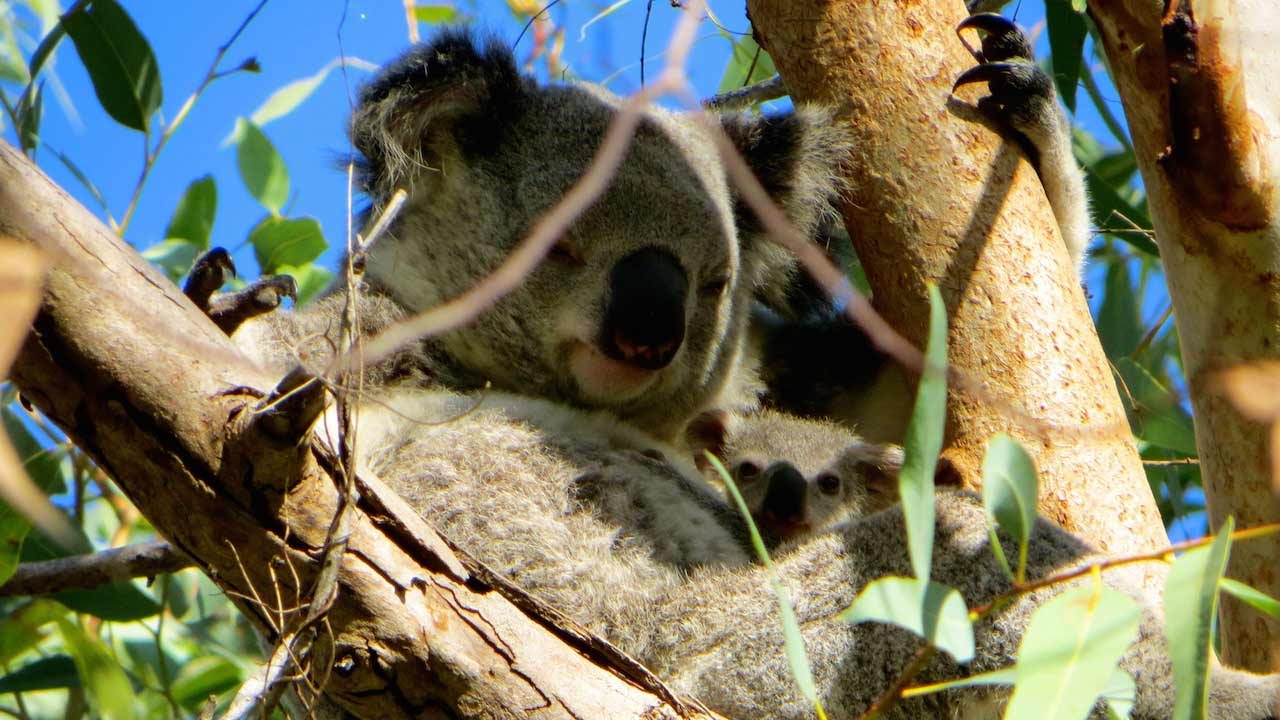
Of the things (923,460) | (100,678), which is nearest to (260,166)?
(100,678)

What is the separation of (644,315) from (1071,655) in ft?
4.47

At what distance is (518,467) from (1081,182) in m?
1.36

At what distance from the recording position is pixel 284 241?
3.72 meters

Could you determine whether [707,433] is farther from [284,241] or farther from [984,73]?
[284,241]

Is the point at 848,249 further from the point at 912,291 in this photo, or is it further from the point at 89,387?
the point at 89,387

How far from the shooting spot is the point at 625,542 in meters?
2.25

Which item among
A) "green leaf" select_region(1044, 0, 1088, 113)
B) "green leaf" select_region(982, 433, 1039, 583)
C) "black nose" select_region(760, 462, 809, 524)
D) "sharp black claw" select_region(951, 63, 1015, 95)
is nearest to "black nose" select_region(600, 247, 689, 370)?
"black nose" select_region(760, 462, 809, 524)

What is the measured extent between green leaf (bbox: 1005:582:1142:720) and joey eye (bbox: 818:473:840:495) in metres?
1.43

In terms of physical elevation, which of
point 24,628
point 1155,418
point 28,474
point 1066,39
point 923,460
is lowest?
point 24,628

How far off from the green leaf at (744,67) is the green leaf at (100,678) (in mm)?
2351

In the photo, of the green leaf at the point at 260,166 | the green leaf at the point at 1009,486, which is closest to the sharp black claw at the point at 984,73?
the green leaf at the point at 1009,486

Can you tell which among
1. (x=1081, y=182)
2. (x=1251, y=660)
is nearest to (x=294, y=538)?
(x=1251, y=660)

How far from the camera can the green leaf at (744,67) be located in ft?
12.6

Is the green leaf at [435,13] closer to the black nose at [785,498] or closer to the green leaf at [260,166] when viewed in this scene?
the green leaf at [260,166]
